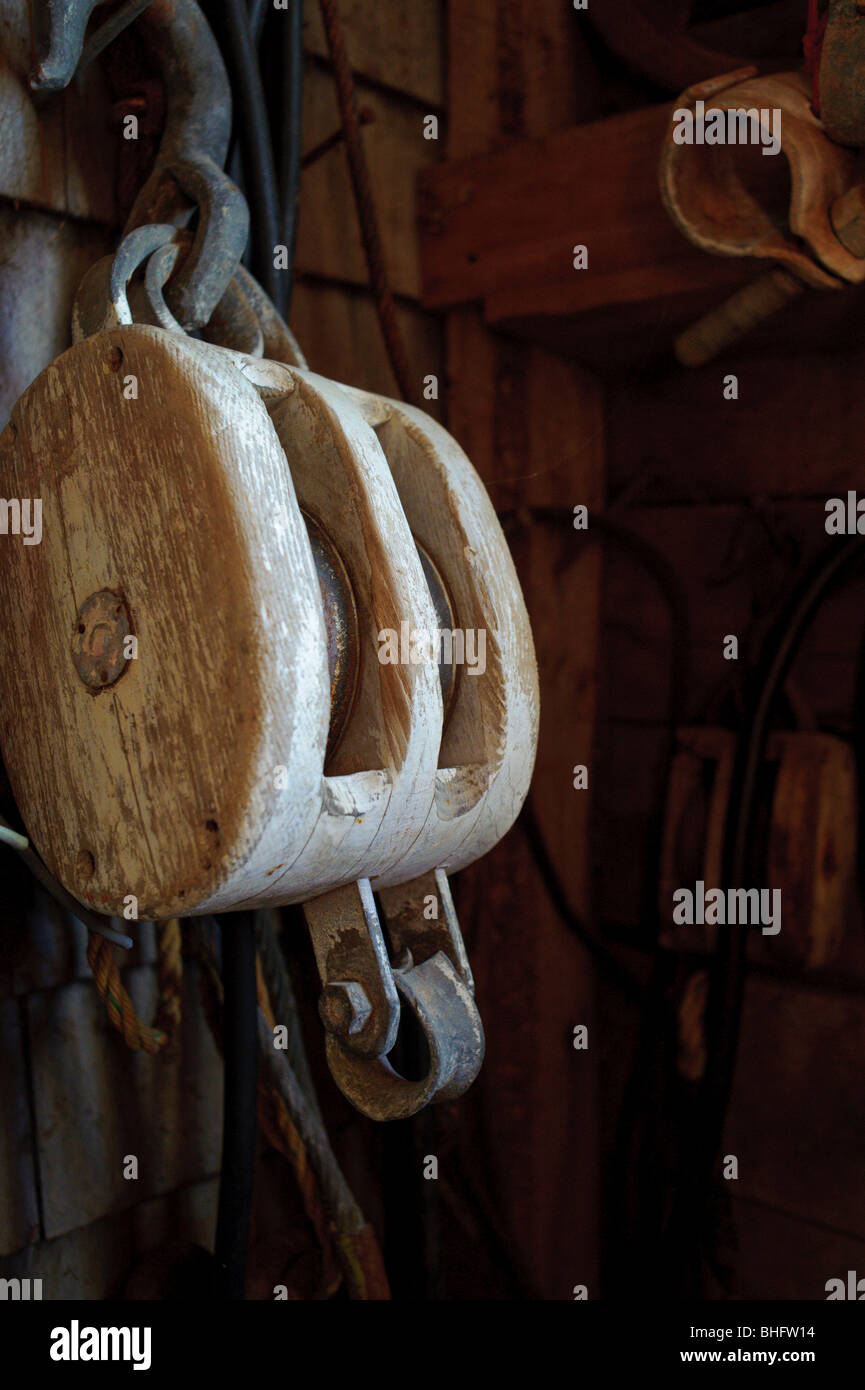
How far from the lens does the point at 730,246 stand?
2.70ft

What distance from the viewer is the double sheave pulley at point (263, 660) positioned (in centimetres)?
→ 53

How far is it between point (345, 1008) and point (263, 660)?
208 mm

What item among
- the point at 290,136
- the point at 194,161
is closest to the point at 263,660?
the point at 194,161

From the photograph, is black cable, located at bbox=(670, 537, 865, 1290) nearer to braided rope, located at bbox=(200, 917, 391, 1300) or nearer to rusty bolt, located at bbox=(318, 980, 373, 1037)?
braided rope, located at bbox=(200, 917, 391, 1300)

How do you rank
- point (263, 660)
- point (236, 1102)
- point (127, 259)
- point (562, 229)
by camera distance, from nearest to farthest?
point (263, 660) < point (127, 259) < point (236, 1102) < point (562, 229)

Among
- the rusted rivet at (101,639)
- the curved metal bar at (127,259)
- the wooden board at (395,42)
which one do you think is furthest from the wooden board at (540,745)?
the rusted rivet at (101,639)

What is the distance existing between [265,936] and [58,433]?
441mm

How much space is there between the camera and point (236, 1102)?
772 mm

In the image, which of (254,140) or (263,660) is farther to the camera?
(254,140)

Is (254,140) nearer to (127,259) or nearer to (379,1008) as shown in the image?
(127,259)

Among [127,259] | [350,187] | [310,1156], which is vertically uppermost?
[350,187]

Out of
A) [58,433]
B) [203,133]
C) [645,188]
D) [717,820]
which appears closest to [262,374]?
[58,433]

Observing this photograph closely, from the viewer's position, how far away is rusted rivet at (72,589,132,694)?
0.57 metres
